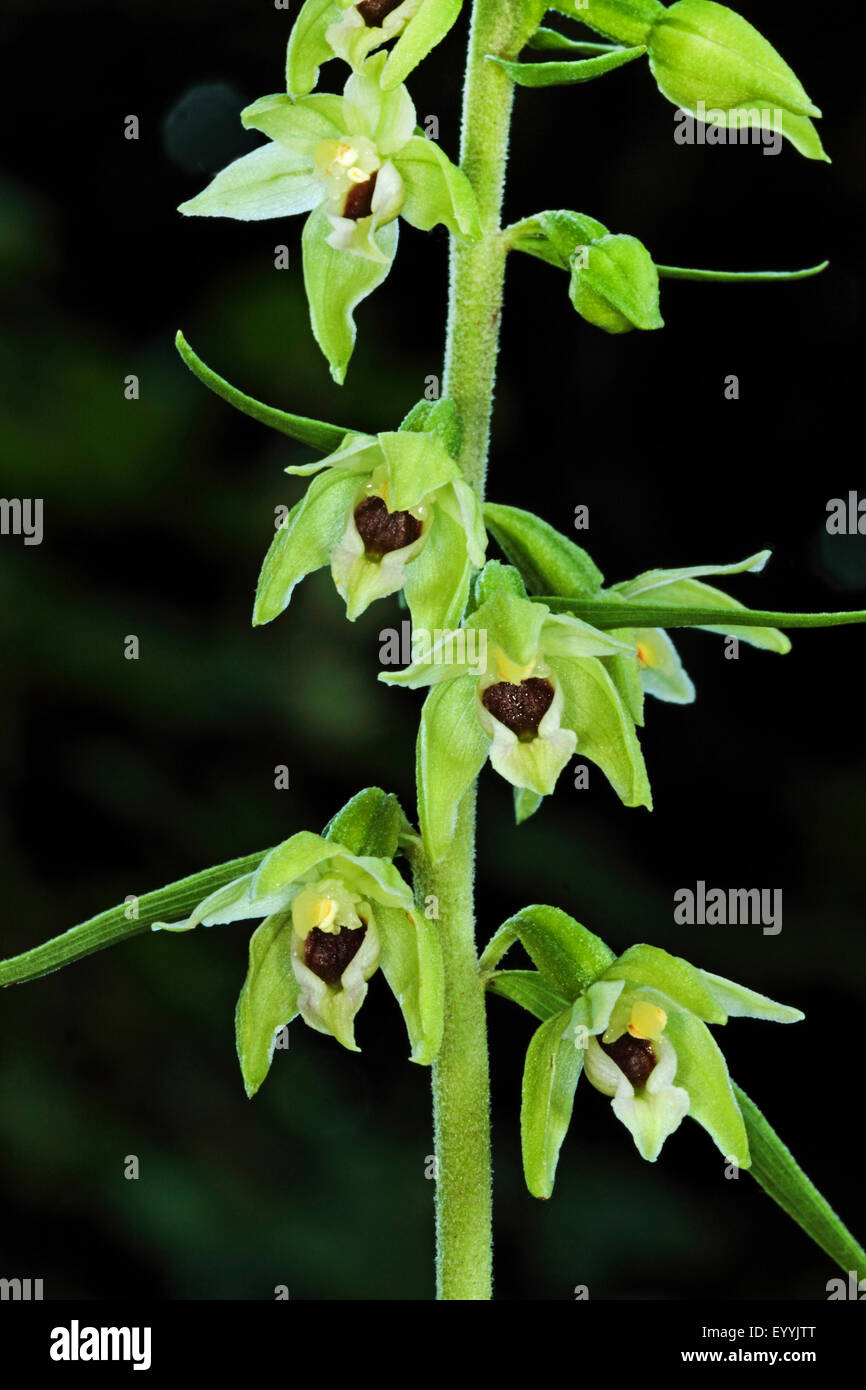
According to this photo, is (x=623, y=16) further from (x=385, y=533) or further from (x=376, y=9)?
(x=385, y=533)

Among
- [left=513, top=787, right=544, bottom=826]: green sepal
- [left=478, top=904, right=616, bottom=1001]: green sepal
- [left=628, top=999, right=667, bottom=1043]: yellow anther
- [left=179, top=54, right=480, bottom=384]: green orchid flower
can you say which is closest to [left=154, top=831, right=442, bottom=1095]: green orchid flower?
[left=478, top=904, right=616, bottom=1001]: green sepal

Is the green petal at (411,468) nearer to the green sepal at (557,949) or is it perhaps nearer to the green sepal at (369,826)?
the green sepal at (369,826)

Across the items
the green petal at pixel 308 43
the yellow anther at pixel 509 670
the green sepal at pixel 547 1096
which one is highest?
the green petal at pixel 308 43

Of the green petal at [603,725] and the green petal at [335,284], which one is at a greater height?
the green petal at [335,284]

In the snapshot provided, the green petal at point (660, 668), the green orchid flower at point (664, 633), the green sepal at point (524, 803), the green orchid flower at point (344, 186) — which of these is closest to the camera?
the green orchid flower at point (344, 186)

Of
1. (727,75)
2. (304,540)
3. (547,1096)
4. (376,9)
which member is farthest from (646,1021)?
(376,9)

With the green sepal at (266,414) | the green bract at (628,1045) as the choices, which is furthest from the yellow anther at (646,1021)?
the green sepal at (266,414)
